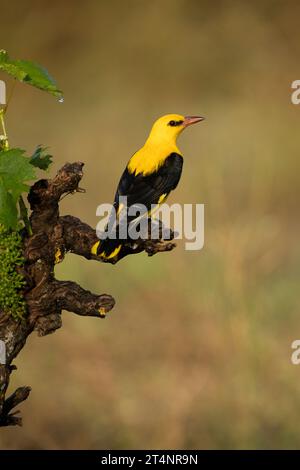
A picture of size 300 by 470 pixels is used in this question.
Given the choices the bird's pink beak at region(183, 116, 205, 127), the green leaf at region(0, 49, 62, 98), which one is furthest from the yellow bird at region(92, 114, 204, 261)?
the green leaf at region(0, 49, 62, 98)

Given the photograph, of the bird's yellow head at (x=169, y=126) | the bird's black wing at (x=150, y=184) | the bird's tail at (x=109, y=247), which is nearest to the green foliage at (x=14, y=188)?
the bird's tail at (x=109, y=247)

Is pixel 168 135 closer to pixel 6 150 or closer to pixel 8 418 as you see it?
pixel 6 150

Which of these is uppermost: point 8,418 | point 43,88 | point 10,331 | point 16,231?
point 43,88

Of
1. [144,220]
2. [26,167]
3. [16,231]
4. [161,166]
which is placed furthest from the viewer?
[161,166]

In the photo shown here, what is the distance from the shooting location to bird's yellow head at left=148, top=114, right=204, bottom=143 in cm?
347

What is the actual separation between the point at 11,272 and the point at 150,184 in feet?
2.33

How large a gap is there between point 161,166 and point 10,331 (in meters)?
0.97

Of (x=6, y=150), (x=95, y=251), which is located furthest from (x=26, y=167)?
(x=95, y=251)

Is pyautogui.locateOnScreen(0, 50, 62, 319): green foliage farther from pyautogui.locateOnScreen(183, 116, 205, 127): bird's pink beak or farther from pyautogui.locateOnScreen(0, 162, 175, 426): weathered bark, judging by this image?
pyautogui.locateOnScreen(183, 116, 205, 127): bird's pink beak

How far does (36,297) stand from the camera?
297 centimetres

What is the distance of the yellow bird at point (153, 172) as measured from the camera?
3.04 m

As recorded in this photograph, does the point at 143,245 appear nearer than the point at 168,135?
Yes

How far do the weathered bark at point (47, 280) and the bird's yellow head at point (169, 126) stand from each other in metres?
0.63

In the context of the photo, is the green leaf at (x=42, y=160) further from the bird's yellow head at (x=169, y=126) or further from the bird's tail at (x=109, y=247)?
the bird's yellow head at (x=169, y=126)
